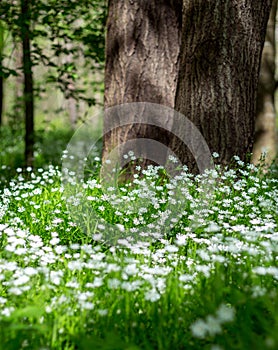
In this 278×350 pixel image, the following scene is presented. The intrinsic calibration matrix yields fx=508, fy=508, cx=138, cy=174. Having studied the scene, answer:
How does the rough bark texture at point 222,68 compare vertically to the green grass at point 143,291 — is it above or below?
above

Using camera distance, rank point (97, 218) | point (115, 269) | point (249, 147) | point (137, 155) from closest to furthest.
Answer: point (115, 269) < point (97, 218) < point (249, 147) < point (137, 155)

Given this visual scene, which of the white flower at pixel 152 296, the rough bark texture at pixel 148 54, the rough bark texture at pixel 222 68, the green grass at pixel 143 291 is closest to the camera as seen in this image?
the green grass at pixel 143 291

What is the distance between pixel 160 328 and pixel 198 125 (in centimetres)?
281

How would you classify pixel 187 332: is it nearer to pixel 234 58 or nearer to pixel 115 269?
pixel 115 269

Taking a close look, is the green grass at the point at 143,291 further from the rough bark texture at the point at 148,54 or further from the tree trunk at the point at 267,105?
the tree trunk at the point at 267,105

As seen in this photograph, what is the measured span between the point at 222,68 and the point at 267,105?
3.92 metres

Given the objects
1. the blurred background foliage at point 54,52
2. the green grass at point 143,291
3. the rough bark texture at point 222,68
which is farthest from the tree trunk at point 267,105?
the green grass at point 143,291

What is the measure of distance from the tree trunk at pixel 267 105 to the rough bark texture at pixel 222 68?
3516mm

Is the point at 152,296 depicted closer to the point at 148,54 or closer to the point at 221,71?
the point at 221,71

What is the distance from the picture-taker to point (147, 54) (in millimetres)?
5559

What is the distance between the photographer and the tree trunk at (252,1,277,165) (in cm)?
834

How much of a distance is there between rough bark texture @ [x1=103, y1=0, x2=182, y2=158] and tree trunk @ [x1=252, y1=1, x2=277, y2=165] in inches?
125

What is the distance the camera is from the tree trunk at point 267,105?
328 inches

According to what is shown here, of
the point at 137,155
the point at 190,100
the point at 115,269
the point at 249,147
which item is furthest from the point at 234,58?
the point at 115,269
